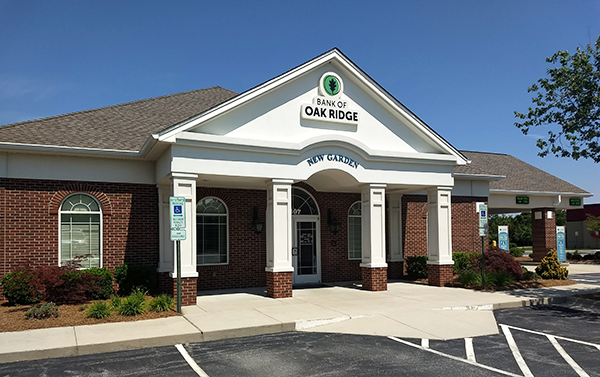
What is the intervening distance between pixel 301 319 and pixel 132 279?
20.9ft

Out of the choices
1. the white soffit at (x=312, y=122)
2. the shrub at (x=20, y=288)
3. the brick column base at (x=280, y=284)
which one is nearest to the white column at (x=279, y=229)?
the brick column base at (x=280, y=284)

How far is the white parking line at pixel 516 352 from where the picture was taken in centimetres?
786

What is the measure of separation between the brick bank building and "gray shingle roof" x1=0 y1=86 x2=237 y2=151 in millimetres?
61

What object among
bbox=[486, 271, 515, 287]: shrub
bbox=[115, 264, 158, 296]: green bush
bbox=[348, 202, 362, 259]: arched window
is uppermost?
bbox=[348, 202, 362, 259]: arched window

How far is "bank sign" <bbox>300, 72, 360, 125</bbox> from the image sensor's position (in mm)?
15878

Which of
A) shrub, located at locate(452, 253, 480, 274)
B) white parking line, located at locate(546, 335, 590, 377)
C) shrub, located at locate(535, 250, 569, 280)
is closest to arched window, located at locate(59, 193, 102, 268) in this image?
white parking line, located at locate(546, 335, 590, 377)

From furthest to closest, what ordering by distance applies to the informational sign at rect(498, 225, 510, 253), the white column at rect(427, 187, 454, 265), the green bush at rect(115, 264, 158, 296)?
the informational sign at rect(498, 225, 510, 253), the white column at rect(427, 187, 454, 265), the green bush at rect(115, 264, 158, 296)

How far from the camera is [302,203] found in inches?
750

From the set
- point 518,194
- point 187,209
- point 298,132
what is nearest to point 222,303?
point 187,209

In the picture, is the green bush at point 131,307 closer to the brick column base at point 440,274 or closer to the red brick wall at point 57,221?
the red brick wall at point 57,221

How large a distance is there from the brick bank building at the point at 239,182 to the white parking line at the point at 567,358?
679cm

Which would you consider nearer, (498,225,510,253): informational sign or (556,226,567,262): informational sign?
(498,225,510,253): informational sign

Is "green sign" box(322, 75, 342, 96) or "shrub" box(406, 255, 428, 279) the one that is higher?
"green sign" box(322, 75, 342, 96)

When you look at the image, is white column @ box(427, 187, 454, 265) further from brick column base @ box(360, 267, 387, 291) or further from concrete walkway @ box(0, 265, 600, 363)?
brick column base @ box(360, 267, 387, 291)
